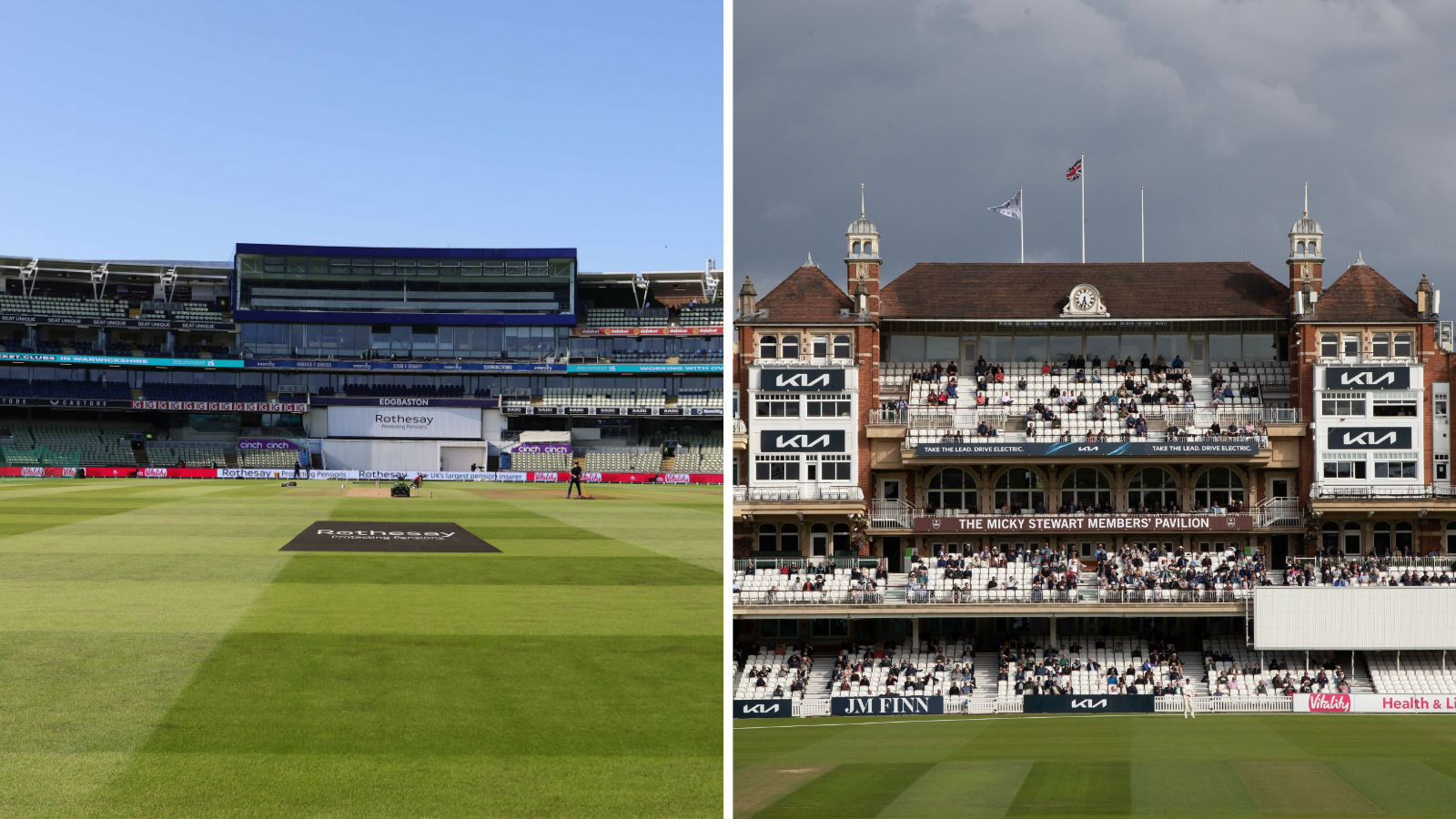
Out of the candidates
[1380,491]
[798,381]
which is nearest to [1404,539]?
[1380,491]

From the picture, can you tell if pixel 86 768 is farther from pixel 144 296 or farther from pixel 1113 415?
pixel 144 296

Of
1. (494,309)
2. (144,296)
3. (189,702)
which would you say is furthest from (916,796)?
(144,296)

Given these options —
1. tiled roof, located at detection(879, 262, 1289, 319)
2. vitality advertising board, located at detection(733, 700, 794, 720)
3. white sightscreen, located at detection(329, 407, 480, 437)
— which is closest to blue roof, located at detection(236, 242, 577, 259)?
white sightscreen, located at detection(329, 407, 480, 437)

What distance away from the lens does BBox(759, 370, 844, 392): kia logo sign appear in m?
28.2

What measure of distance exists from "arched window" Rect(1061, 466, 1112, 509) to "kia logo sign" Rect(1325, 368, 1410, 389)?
5891 millimetres

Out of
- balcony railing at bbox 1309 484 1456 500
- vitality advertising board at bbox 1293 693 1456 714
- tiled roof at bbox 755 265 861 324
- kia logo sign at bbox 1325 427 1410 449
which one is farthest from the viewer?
tiled roof at bbox 755 265 861 324

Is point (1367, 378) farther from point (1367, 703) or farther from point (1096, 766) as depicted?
point (1096, 766)

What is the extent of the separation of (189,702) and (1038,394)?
2358 centimetres

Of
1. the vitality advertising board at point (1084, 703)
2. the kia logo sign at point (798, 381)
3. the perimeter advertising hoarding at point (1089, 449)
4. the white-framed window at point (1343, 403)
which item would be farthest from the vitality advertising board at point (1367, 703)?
the kia logo sign at point (798, 381)

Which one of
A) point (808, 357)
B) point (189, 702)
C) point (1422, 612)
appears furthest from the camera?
point (808, 357)

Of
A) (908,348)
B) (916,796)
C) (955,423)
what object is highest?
(908,348)

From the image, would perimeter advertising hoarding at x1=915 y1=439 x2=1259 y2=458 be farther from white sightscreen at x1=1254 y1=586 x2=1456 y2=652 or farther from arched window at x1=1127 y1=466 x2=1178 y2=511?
white sightscreen at x1=1254 y1=586 x2=1456 y2=652

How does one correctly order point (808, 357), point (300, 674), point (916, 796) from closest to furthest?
1. point (300, 674)
2. point (916, 796)
3. point (808, 357)

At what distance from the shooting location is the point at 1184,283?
3072 centimetres
